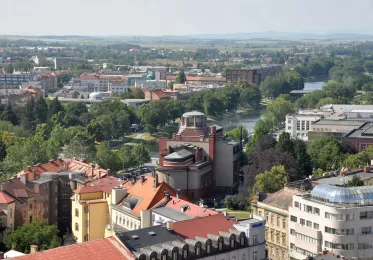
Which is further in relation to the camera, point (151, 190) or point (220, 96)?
point (220, 96)

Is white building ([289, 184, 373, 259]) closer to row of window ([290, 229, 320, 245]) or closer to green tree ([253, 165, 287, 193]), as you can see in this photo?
row of window ([290, 229, 320, 245])

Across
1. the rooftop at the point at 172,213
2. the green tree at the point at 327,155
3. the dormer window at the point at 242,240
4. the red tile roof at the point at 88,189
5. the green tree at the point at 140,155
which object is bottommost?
the green tree at the point at 140,155

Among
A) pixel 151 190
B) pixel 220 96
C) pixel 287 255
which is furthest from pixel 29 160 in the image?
pixel 220 96

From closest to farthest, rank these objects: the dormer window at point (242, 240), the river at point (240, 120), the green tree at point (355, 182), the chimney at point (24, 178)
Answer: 1. the dormer window at point (242, 240)
2. the green tree at point (355, 182)
3. the chimney at point (24, 178)
4. the river at point (240, 120)

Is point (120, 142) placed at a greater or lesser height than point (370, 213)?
lesser

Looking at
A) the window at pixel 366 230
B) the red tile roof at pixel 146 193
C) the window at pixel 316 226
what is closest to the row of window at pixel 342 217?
the window at pixel 366 230

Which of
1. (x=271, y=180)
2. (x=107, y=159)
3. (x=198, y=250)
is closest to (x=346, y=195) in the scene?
(x=198, y=250)

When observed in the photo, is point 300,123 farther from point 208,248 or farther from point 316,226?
point 208,248

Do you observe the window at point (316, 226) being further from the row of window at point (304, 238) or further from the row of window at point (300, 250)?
the row of window at point (300, 250)

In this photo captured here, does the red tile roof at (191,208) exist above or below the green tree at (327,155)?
above

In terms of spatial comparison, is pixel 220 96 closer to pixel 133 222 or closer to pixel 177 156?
pixel 177 156
